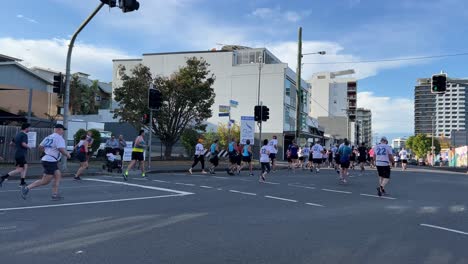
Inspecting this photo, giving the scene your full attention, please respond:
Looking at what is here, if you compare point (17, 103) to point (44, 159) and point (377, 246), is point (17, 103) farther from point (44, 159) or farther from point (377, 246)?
point (377, 246)

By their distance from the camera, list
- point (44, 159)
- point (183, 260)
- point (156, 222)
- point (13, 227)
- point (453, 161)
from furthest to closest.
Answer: point (453, 161) → point (44, 159) → point (156, 222) → point (13, 227) → point (183, 260)

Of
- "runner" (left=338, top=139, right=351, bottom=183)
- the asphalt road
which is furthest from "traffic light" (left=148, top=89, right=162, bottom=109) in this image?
"runner" (left=338, top=139, right=351, bottom=183)

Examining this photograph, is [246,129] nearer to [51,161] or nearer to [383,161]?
[383,161]

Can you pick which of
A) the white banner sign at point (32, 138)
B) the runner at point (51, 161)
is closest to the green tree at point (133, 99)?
the white banner sign at point (32, 138)

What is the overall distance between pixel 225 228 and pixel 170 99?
2324 cm

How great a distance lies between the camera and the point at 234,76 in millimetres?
47812

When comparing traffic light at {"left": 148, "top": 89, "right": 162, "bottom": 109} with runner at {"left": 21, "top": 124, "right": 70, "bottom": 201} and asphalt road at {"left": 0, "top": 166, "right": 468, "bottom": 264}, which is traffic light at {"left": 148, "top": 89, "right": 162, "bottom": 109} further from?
runner at {"left": 21, "top": 124, "right": 70, "bottom": 201}

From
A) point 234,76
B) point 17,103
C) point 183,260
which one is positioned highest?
point 234,76

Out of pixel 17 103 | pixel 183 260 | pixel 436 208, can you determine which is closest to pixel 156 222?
pixel 183 260

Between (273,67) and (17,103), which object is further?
(273,67)

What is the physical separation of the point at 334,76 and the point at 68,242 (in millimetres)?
114739

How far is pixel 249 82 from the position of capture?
47.0 metres

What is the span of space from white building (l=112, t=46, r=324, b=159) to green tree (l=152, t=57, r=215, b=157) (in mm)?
15856

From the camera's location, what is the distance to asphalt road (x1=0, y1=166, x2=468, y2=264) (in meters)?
5.53
